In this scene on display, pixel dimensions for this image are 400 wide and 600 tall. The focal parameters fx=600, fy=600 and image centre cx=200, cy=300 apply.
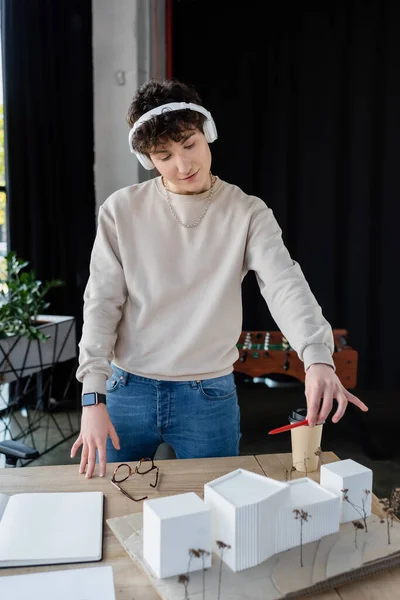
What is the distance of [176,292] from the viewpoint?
1.37 meters

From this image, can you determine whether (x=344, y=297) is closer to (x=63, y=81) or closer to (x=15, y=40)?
(x=63, y=81)

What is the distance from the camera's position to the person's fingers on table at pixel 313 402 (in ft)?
3.59

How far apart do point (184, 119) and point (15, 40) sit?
2.78m

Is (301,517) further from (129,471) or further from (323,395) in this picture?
(129,471)

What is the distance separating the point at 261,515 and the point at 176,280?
25.5 inches

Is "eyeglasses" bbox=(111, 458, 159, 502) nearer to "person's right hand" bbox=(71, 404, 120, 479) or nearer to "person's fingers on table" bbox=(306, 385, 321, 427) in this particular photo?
"person's right hand" bbox=(71, 404, 120, 479)

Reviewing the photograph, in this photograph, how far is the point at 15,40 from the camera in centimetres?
357

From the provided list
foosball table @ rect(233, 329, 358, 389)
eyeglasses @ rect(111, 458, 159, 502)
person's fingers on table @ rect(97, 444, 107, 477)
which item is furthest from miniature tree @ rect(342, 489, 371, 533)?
foosball table @ rect(233, 329, 358, 389)

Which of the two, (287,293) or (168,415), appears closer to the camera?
(287,293)

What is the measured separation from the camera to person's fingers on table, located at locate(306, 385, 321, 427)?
109 cm

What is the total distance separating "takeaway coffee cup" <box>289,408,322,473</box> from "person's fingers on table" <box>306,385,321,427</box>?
111mm

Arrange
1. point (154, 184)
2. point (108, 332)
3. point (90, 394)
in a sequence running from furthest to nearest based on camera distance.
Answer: point (154, 184) → point (108, 332) → point (90, 394)

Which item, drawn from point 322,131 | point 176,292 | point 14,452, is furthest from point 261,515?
point 322,131

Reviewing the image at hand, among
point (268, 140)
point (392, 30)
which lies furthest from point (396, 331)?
point (392, 30)
